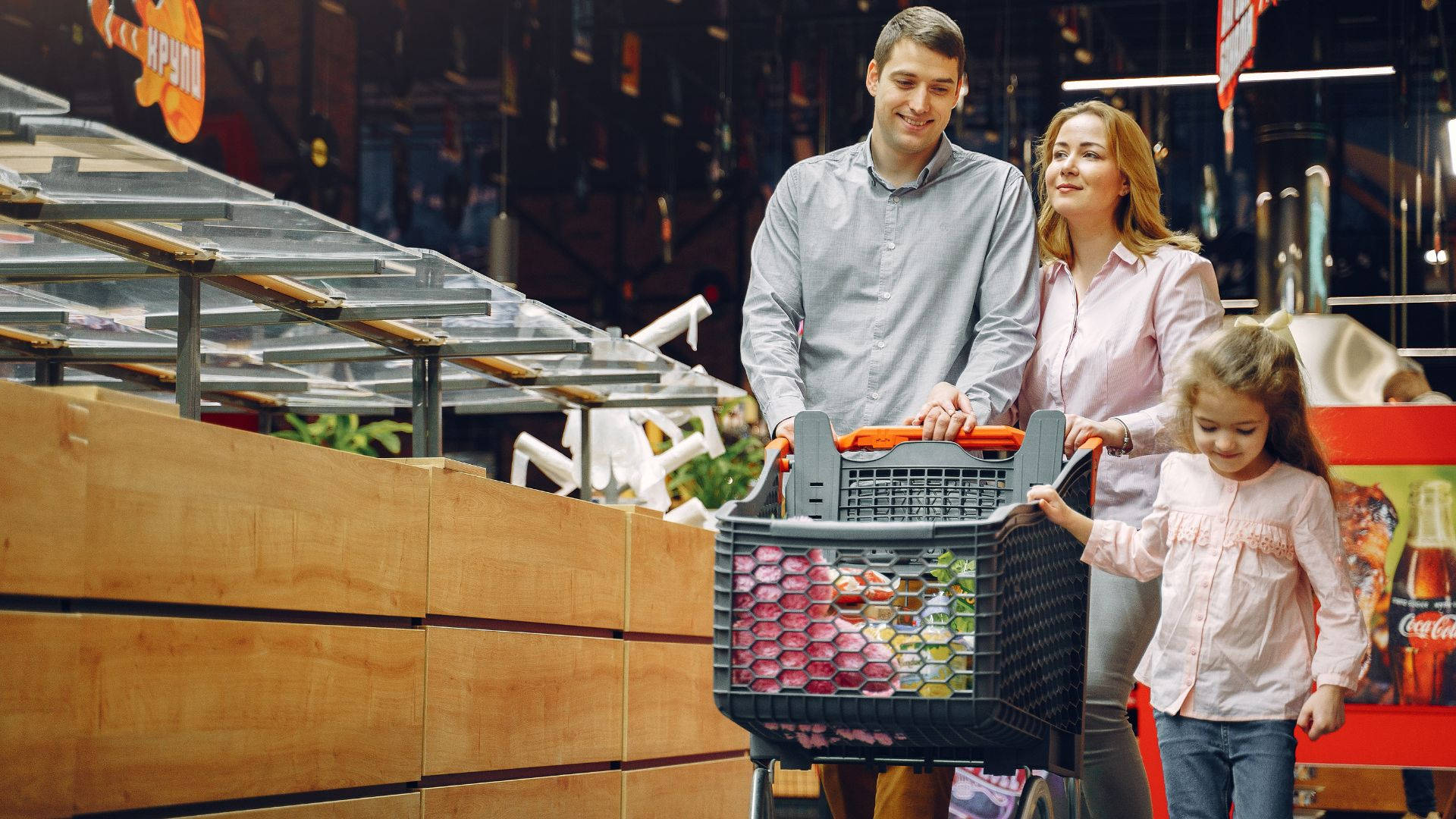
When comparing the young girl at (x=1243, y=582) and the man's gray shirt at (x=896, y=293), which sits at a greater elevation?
the man's gray shirt at (x=896, y=293)

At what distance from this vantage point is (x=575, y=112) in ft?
57.4

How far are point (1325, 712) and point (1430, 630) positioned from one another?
179 centimetres

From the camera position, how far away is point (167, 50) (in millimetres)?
7172

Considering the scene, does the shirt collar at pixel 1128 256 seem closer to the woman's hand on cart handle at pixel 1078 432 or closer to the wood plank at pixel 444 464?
the woman's hand on cart handle at pixel 1078 432

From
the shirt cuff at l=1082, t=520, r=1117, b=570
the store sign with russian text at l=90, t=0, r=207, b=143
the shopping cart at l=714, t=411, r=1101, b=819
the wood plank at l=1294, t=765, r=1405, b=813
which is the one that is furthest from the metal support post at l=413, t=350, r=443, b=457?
the store sign with russian text at l=90, t=0, r=207, b=143

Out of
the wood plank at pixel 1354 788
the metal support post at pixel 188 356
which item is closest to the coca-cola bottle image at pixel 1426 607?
the wood plank at pixel 1354 788

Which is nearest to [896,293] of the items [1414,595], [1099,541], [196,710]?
[1099,541]

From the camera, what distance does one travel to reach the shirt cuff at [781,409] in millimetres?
2744

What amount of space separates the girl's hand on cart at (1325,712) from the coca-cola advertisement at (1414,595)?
1.67m

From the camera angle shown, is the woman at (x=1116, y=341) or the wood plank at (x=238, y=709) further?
the woman at (x=1116, y=341)

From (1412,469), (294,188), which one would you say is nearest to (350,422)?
(1412,469)

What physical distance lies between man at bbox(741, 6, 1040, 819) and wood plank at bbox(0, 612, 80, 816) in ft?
3.99

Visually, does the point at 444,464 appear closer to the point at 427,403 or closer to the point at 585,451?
the point at 427,403

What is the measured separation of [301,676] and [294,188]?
34.7 feet
